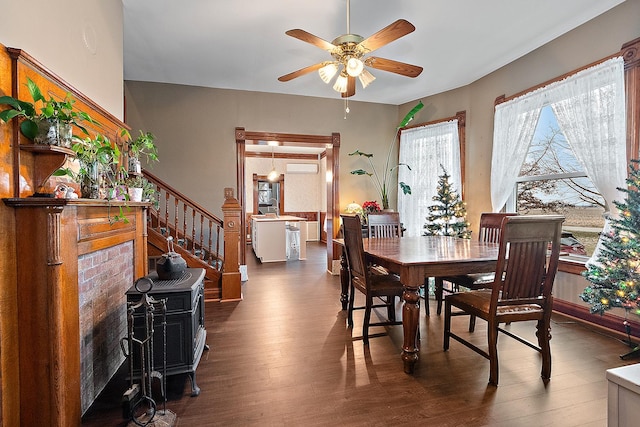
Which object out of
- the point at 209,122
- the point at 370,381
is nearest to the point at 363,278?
the point at 370,381

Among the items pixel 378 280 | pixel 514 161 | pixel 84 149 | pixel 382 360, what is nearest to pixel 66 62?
pixel 84 149

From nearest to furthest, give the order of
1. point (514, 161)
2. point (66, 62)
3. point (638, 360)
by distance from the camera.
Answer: point (66, 62) → point (638, 360) → point (514, 161)

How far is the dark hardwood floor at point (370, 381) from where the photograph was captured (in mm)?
1753

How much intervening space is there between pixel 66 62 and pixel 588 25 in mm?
4682

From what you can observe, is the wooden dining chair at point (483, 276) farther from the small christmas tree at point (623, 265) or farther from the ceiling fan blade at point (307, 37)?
the ceiling fan blade at point (307, 37)

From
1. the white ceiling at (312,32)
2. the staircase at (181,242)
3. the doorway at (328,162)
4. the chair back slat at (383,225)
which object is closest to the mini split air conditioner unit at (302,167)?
the doorway at (328,162)

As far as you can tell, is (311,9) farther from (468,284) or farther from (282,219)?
(282,219)

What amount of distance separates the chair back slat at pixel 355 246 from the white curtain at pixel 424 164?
2.66m

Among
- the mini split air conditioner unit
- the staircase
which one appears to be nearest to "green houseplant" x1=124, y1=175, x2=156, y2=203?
the staircase

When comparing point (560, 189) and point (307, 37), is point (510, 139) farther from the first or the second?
point (307, 37)

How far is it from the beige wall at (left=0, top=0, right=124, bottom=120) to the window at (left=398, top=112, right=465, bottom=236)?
4.39 m

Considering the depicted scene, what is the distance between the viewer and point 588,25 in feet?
10.2

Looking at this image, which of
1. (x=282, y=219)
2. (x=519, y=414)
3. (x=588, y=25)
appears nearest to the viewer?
(x=519, y=414)

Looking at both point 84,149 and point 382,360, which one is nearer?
point 84,149
